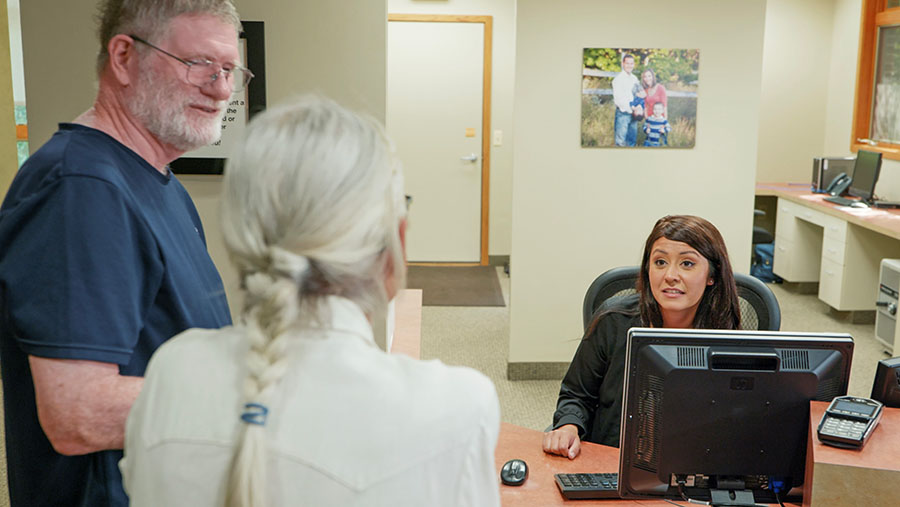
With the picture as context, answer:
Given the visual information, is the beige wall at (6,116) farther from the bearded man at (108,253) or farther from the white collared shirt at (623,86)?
the white collared shirt at (623,86)

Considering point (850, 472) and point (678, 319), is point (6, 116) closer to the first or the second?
point (678, 319)

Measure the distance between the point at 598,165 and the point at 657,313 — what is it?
2170mm

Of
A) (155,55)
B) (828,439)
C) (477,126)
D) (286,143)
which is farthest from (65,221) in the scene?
(477,126)

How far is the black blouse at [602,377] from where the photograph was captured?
2.30 metres

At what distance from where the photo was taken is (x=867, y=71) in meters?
6.75

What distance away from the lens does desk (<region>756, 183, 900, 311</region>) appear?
559cm

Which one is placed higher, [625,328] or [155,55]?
[155,55]

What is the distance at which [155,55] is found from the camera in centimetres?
137

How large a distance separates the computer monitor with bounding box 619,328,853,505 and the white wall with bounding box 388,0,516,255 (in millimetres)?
5449

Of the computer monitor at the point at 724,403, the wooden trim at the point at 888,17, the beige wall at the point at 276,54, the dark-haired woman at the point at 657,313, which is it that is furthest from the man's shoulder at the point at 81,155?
the wooden trim at the point at 888,17

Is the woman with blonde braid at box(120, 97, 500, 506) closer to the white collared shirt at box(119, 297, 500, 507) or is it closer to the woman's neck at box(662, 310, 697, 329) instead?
the white collared shirt at box(119, 297, 500, 507)

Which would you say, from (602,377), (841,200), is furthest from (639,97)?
(841,200)

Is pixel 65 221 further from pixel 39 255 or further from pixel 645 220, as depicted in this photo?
pixel 645 220

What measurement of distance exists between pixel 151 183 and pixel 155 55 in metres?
0.21
